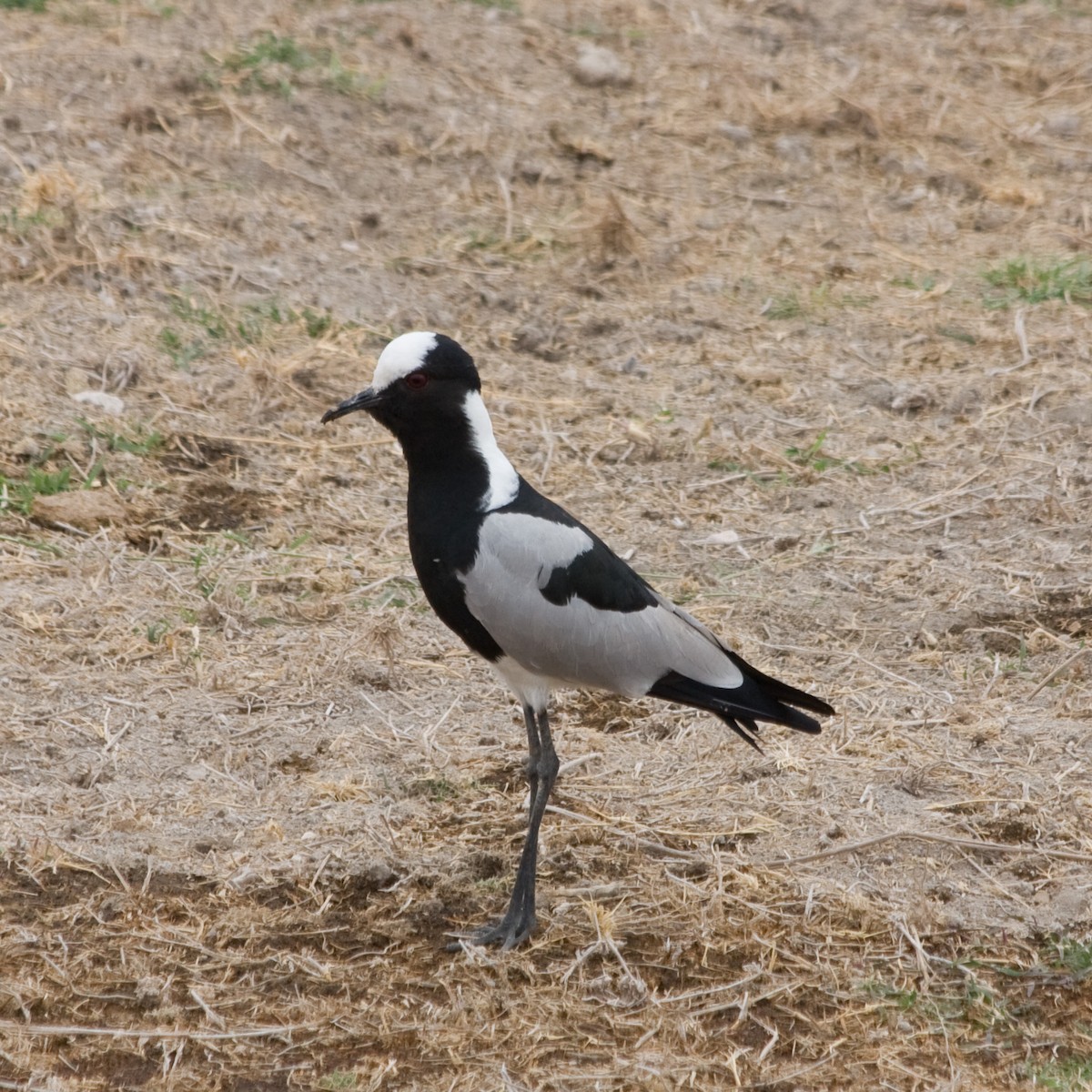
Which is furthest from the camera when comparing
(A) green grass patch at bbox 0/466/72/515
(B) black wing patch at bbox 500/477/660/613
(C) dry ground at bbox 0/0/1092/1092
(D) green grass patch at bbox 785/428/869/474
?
(D) green grass patch at bbox 785/428/869/474

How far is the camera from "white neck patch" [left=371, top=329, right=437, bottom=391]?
161 inches

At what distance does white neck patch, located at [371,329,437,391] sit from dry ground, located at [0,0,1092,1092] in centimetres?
124

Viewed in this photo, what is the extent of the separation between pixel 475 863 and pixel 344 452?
2562mm

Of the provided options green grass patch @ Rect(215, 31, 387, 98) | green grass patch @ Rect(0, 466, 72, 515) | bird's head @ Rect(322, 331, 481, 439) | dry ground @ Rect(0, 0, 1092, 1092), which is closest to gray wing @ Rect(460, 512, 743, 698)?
bird's head @ Rect(322, 331, 481, 439)

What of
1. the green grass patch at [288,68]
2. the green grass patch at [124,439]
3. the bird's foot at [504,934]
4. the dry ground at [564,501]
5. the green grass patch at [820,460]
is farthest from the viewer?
the green grass patch at [288,68]

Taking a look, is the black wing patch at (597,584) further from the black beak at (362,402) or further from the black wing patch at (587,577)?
the black beak at (362,402)

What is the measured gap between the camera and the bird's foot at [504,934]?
13.2ft

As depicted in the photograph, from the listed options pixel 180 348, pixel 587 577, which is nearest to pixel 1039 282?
pixel 180 348

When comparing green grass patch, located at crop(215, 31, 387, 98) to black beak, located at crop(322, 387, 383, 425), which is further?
green grass patch, located at crop(215, 31, 387, 98)

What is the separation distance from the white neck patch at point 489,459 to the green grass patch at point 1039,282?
437 cm

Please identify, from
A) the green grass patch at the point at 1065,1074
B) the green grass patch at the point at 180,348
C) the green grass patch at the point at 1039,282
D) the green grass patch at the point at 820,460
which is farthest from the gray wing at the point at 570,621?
the green grass patch at the point at 1039,282

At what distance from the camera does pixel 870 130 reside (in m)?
9.62

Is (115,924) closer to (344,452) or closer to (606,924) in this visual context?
(606,924)

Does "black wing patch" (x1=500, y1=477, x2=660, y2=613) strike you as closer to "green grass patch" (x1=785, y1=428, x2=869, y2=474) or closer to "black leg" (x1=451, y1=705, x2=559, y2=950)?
"black leg" (x1=451, y1=705, x2=559, y2=950)
